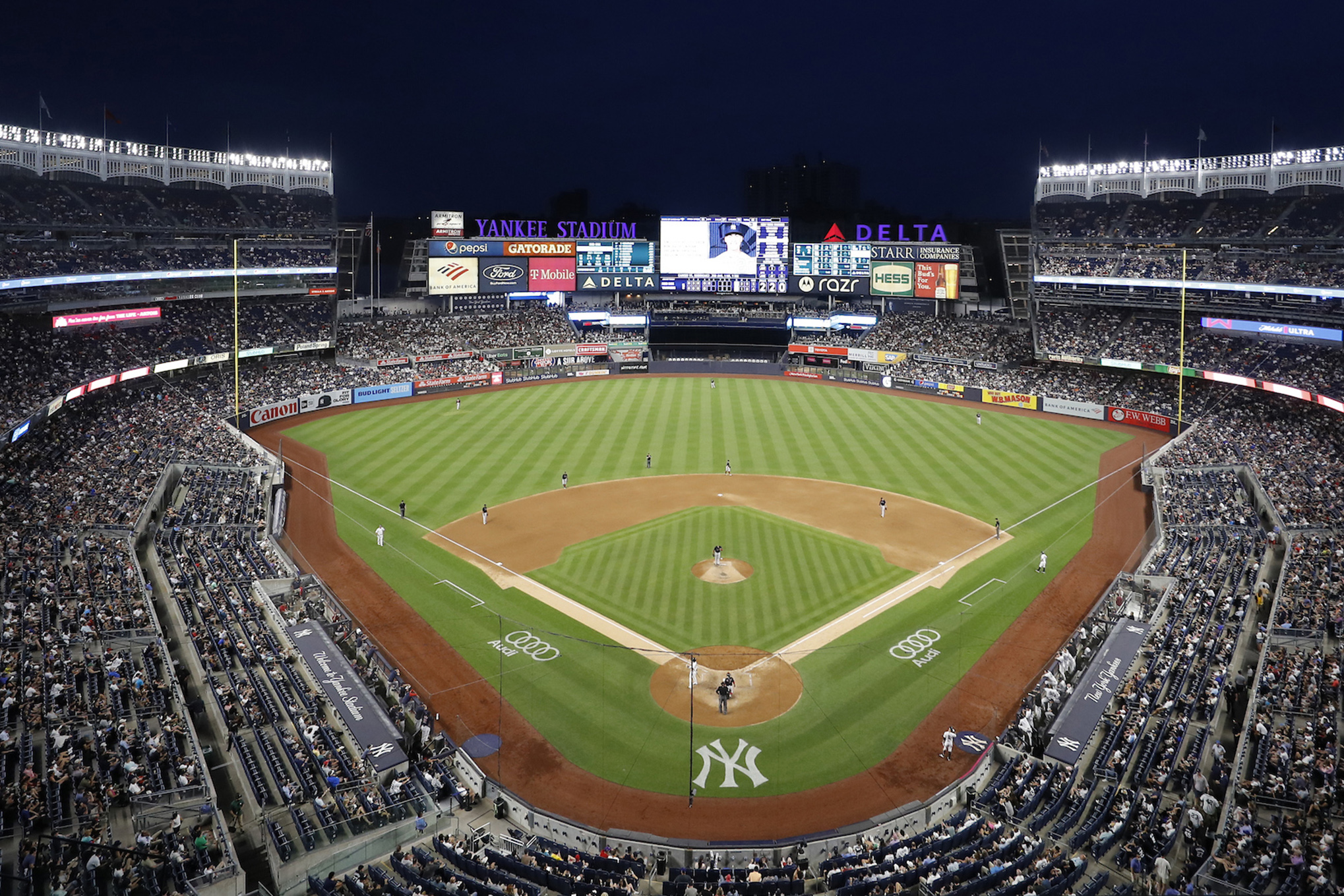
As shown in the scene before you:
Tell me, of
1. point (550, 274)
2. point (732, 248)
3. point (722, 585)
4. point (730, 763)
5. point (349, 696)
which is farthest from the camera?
point (550, 274)

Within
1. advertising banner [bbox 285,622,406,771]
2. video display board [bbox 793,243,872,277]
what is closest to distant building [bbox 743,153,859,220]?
video display board [bbox 793,243,872,277]

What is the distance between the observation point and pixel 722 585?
1093 inches

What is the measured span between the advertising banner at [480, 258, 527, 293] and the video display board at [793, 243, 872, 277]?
24.9 meters

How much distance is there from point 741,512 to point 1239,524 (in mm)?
18295

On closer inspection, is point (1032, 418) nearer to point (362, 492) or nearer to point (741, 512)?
point (741, 512)

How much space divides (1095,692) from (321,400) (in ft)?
163

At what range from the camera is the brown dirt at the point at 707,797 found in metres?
17.2

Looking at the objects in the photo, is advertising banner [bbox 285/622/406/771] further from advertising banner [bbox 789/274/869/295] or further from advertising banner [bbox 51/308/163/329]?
advertising banner [bbox 789/274/869/295]

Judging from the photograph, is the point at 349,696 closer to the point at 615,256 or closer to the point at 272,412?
the point at 272,412

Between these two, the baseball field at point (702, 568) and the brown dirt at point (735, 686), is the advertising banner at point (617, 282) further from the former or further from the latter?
the brown dirt at point (735, 686)

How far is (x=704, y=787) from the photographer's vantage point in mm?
18156

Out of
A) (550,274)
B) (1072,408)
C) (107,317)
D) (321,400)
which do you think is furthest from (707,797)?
(550,274)

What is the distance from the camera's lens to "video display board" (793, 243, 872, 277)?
7450 centimetres

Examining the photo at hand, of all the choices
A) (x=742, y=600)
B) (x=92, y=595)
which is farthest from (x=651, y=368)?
(x=92, y=595)
